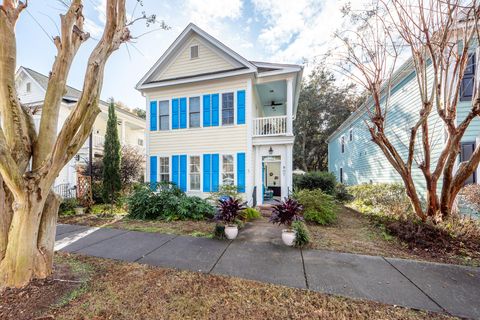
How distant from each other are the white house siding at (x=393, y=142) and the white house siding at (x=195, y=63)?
702 cm

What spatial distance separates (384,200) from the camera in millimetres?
8758

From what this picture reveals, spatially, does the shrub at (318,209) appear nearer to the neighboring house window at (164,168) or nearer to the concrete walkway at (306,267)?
the concrete walkway at (306,267)

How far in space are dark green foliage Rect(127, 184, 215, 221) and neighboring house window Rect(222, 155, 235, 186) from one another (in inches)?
A: 71.6

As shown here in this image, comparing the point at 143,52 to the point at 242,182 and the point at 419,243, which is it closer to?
the point at 242,182

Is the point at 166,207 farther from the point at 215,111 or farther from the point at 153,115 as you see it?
the point at 153,115

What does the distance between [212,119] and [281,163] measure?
3.93m

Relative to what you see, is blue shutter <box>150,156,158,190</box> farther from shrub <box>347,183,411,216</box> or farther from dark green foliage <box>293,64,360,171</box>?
dark green foliage <box>293,64,360,171</box>

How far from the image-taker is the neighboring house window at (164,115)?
10508 mm

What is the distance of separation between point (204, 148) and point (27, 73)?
1413 centimetres

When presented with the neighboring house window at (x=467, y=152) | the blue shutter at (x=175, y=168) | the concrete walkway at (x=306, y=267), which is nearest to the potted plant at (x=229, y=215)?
the concrete walkway at (x=306, y=267)

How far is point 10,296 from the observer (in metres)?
2.79

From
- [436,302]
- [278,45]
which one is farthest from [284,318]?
[278,45]

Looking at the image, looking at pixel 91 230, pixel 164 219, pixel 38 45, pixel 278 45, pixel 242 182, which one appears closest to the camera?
pixel 38 45

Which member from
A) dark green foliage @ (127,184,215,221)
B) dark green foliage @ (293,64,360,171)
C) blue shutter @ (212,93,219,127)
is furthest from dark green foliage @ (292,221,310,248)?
dark green foliage @ (293,64,360,171)
